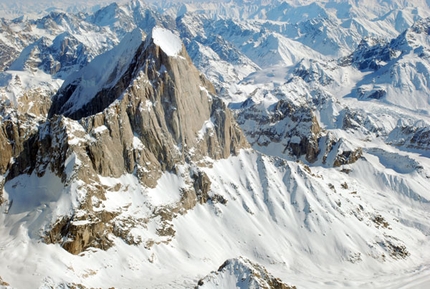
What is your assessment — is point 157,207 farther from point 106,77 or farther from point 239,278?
point 106,77

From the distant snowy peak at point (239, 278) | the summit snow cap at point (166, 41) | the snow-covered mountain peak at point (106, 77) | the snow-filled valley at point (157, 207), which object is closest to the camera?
the distant snowy peak at point (239, 278)

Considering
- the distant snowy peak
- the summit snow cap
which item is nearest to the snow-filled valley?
the distant snowy peak

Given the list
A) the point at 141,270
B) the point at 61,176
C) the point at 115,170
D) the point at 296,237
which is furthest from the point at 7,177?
the point at 296,237

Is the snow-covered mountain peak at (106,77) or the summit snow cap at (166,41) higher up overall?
the summit snow cap at (166,41)

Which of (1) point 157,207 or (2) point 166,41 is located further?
(2) point 166,41

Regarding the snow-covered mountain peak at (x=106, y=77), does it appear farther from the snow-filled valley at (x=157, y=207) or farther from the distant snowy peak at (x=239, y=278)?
the distant snowy peak at (x=239, y=278)

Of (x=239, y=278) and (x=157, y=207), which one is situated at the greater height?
(x=239, y=278)

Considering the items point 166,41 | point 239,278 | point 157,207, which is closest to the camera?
point 239,278

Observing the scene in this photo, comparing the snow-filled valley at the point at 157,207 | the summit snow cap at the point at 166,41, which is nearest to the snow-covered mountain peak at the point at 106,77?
the snow-filled valley at the point at 157,207

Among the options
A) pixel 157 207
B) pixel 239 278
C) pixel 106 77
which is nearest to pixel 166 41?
pixel 106 77
